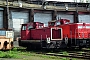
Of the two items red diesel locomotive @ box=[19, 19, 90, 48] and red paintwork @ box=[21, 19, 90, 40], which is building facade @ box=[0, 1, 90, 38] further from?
red diesel locomotive @ box=[19, 19, 90, 48]

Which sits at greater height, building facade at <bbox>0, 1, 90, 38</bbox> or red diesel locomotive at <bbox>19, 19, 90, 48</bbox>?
building facade at <bbox>0, 1, 90, 38</bbox>

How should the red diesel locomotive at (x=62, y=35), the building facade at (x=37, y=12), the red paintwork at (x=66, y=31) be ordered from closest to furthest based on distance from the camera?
the red diesel locomotive at (x=62, y=35) < the red paintwork at (x=66, y=31) < the building facade at (x=37, y=12)

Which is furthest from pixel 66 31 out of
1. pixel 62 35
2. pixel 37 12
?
pixel 37 12

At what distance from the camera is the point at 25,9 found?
34906 millimetres

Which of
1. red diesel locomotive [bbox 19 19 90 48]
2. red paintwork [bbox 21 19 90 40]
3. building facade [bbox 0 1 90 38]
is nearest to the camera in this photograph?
red diesel locomotive [bbox 19 19 90 48]

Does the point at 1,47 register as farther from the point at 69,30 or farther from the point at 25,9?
the point at 25,9

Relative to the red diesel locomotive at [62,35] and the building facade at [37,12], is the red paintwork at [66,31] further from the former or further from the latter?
the building facade at [37,12]

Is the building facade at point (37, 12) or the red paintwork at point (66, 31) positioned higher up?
the building facade at point (37, 12)

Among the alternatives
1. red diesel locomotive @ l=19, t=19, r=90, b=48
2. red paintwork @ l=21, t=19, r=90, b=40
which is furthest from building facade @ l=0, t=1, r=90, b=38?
red diesel locomotive @ l=19, t=19, r=90, b=48

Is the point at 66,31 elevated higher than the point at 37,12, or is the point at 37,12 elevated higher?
the point at 37,12

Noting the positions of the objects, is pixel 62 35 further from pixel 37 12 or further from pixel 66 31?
pixel 37 12

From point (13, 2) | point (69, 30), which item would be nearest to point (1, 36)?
point (69, 30)

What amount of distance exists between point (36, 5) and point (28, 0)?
2.19 m

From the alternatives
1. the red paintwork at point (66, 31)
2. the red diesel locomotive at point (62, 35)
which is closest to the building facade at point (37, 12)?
the red paintwork at point (66, 31)
